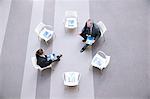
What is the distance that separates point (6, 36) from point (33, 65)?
65.3 inches

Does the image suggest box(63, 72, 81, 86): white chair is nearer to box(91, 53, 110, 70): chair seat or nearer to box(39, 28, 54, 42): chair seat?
box(91, 53, 110, 70): chair seat

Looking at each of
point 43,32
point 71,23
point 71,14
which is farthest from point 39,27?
point 71,14

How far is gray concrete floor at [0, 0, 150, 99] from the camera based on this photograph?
695 centimetres

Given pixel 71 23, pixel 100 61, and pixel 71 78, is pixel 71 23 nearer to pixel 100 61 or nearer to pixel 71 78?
pixel 100 61

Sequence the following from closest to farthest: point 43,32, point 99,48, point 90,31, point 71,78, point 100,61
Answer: point 71,78 → point 100,61 → point 90,31 → point 99,48 → point 43,32

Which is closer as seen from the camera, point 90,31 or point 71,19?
point 90,31

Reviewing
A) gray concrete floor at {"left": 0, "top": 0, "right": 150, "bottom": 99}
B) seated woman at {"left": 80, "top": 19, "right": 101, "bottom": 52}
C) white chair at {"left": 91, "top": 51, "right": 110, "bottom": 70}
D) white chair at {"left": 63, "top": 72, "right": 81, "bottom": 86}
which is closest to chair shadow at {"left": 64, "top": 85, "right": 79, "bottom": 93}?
white chair at {"left": 63, "top": 72, "right": 81, "bottom": 86}

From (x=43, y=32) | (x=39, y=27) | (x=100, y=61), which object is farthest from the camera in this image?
(x=43, y=32)

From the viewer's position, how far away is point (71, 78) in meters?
6.95

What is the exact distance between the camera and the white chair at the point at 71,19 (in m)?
8.08

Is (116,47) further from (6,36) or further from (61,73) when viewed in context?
(6,36)

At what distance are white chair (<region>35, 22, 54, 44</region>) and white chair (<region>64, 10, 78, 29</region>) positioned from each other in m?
0.62

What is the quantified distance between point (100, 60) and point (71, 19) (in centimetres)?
188

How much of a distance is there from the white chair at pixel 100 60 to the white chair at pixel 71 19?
4.52ft
